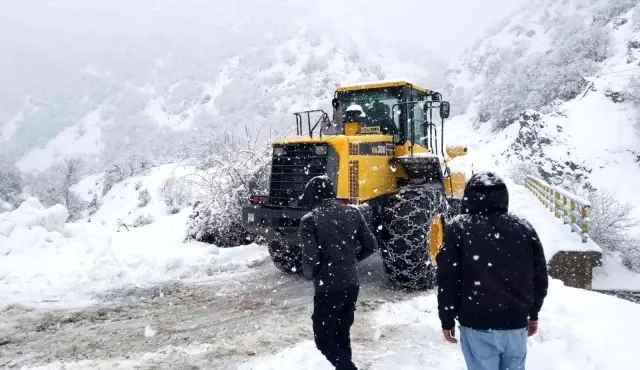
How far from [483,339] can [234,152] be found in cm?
917

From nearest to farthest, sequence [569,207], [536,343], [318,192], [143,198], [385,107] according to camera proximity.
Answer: [318,192] < [536,343] < [385,107] < [569,207] < [143,198]

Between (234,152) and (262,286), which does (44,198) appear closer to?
(234,152)

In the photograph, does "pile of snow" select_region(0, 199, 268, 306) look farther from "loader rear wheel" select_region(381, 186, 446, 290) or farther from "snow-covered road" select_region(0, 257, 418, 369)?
"loader rear wheel" select_region(381, 186, 446, 290)

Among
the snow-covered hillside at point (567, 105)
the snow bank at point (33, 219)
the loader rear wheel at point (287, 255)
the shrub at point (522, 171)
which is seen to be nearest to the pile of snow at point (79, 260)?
the snow bank at point (33, 219)

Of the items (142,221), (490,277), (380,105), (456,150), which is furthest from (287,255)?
(142,221)

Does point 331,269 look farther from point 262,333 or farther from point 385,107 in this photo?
point 385,107

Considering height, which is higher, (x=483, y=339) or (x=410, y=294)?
(x=483, y=339)

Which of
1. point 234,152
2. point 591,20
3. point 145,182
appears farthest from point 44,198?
point 591,20

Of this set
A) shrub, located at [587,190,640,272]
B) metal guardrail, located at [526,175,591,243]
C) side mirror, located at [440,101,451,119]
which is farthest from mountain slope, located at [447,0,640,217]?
side mirror, located at [440,101,451,119]

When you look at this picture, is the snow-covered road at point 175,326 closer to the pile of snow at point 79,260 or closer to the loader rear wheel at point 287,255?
the loader rear wheel at point 287,255

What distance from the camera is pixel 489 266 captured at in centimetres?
254

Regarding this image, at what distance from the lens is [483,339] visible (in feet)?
8.41

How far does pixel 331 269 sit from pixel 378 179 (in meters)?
3.41

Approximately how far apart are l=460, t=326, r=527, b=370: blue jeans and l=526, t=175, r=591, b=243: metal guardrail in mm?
7590
